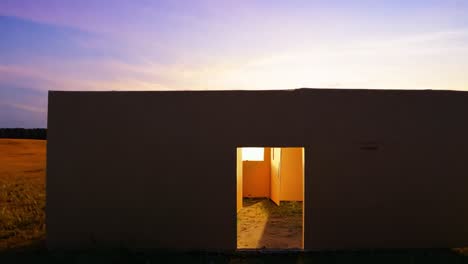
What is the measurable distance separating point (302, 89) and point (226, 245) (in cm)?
343

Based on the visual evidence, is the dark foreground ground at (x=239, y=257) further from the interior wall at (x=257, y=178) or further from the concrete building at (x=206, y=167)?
the interior wall at (x=257, y=178)

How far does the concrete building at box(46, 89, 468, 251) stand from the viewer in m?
8.05

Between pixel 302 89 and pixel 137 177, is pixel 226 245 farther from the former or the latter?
pixel 302 89

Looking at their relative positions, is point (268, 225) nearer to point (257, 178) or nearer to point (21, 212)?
point (257, 178)

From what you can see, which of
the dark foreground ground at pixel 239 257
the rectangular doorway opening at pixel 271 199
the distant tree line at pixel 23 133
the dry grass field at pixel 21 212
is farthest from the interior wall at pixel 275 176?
the distant tree line at pixel 23 133

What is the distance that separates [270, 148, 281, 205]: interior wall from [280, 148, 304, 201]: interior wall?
296 mm

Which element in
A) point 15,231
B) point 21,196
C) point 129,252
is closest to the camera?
point 129,252

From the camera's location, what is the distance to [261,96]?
8047 mm

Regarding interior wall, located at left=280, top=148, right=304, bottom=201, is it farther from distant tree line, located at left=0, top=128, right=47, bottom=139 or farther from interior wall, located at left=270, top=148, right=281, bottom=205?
distant tree line, located at left=0, top=128, right=47, bottom=139

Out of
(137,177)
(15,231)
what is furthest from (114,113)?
(15,231)

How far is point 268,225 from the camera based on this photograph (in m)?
10.8

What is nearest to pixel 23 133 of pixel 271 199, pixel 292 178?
pixel 271 199

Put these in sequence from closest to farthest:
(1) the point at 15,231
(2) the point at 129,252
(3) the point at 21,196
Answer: (2) the point at 129,252 → (1) the point at 15,231 → (3) the point at 21,196

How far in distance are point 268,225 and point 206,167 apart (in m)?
3.61
